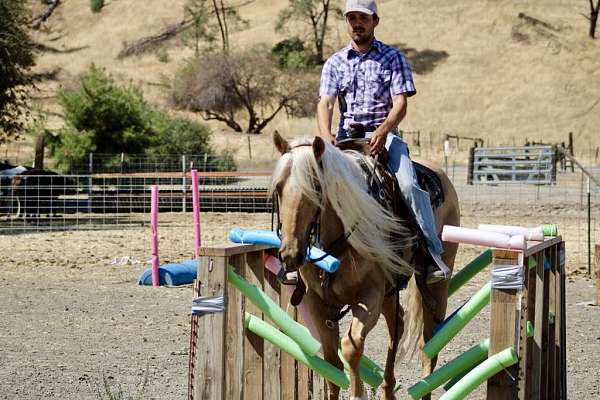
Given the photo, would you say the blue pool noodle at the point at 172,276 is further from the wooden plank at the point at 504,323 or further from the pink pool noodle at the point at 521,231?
the wooden plank at the point at 504,323

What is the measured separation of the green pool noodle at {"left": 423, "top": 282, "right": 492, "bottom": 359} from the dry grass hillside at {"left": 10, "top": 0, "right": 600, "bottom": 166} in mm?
43297

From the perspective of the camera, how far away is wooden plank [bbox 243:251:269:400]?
5.45 m

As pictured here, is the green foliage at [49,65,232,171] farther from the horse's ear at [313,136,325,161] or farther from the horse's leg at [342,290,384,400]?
the horse's ear at [313,136,325,161]

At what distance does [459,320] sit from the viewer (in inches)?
205

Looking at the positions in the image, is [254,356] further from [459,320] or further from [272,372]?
[459,320]

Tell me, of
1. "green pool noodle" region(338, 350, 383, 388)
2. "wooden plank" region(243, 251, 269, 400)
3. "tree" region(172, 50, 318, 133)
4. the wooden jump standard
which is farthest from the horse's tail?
"tree" region(172, 50, 318, 133)

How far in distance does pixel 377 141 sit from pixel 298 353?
4.44 feet

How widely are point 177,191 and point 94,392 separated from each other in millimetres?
16593

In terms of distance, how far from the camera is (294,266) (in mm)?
4609

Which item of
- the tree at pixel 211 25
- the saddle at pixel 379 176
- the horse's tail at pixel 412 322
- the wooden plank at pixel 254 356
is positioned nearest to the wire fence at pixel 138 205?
the horse's tail at pixel 412 322

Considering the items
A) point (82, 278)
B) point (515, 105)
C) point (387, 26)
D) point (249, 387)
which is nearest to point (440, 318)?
point (249, 387)

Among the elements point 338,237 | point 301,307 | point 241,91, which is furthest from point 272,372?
point 241,91

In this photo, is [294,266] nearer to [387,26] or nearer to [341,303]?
Answer: [341,303]

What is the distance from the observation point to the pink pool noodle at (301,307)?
210 inches
